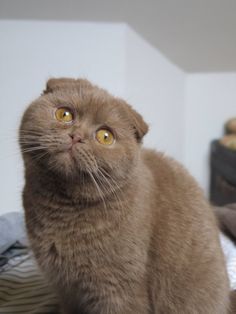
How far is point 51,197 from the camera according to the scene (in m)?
0.80

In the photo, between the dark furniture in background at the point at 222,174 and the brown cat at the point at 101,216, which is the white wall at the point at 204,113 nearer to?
the dark furniture in background at the point at 222,174

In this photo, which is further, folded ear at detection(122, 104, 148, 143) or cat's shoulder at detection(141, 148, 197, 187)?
cat's shoulder at detection(141, 148, 197, 187)

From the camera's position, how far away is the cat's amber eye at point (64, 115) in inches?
29.8

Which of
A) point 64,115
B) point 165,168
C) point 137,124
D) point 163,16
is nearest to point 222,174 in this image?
point 163,16

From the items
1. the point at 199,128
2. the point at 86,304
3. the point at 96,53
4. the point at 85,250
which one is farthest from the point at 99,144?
the point at 199,128

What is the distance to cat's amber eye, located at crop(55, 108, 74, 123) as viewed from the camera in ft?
2.48

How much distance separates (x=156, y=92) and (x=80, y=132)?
1.64 meters

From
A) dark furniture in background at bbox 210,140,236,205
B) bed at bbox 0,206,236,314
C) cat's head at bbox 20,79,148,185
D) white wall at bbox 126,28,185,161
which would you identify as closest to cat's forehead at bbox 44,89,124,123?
cat's head at bbox 20,79,148,185

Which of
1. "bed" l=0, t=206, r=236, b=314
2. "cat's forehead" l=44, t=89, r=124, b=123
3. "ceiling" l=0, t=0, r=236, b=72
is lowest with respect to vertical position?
"bed" l=0, t=206, r=236, b=314

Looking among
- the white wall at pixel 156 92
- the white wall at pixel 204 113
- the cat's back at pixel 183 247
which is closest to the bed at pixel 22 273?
the cat's back at pixel 183 247

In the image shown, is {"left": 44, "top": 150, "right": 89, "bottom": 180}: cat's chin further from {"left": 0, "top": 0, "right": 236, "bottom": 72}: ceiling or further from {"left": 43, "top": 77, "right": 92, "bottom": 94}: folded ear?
{"left": 0, "top": 0, "right": 236, "bottom": 72}: ceiling

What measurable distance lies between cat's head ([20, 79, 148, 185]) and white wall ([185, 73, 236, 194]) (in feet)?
7.12

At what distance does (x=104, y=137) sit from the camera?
30.3 inches

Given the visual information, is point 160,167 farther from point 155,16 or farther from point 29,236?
point 155,16
